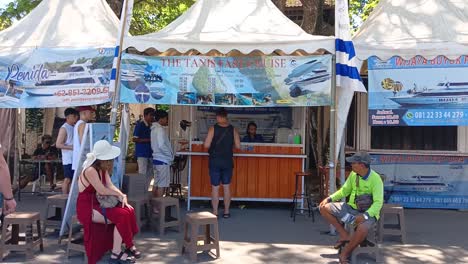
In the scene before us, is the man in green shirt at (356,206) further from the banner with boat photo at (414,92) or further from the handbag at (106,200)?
the handbag at (106,200)

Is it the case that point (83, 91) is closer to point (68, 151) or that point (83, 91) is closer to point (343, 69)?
point (68, 151)

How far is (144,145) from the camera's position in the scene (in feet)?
29.6

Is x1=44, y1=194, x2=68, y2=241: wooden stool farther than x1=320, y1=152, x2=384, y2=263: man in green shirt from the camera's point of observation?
Yes

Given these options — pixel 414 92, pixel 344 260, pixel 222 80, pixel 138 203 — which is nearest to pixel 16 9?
pixel 222 80

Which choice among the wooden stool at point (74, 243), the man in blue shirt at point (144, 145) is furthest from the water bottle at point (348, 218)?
the man in blue shirt at point (144, 145)

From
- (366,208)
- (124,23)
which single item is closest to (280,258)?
(366,208)

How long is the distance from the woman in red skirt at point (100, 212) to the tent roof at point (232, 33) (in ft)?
7.05

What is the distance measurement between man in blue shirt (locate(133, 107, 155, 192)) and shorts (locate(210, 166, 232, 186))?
1.46 m

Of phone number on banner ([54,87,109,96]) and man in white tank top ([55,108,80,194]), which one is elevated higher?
phone number on banner ([54,87,109,96])

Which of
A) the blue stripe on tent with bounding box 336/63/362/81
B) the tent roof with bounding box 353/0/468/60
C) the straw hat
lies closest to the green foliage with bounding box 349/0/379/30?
the tent roof with bounding box 353/0/468/60

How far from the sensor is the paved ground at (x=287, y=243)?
5.97 m

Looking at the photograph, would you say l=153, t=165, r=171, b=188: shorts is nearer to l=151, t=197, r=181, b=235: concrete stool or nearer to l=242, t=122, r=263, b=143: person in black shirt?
l=151, t=197, r=181, b=235: concrete stool

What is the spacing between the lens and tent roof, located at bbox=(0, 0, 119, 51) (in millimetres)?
8398

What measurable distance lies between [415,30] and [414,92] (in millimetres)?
1169
